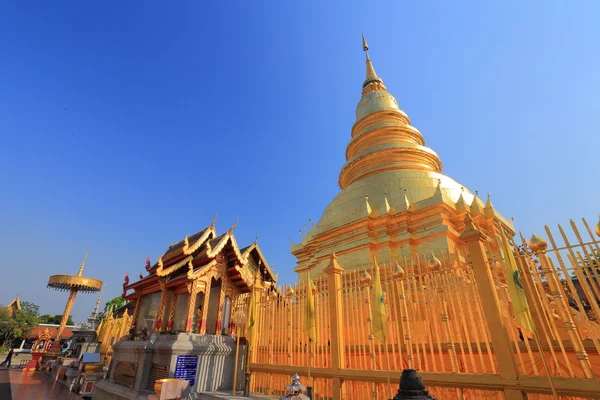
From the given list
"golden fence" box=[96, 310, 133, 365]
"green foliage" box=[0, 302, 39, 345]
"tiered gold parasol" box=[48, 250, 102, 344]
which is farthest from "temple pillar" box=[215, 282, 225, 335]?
"green foliage" box=[0, 302, 39, 345]

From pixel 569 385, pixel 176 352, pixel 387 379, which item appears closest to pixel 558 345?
pixel 569 385

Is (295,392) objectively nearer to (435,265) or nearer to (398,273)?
(398,273)

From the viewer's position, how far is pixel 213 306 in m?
8.73

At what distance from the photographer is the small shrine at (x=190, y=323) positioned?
23.7 ft

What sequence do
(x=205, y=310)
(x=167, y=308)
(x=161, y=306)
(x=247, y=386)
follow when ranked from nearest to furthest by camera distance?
(x=247, y=386) → (x=205, y=310) → (x=161, y=306) → (x=167, y=308)

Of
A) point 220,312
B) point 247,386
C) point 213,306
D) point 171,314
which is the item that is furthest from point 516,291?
point 171,314

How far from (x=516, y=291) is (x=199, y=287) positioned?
713 cm

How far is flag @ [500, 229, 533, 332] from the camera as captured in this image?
3535mm

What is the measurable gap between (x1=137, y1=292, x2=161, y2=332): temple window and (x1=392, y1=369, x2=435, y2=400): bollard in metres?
8.15

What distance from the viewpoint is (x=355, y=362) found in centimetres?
532

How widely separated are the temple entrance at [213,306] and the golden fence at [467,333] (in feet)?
5.85

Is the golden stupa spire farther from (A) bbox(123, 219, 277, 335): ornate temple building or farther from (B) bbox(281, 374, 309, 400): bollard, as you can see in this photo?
(B) bbox(281, 374, 309, 400): bollard

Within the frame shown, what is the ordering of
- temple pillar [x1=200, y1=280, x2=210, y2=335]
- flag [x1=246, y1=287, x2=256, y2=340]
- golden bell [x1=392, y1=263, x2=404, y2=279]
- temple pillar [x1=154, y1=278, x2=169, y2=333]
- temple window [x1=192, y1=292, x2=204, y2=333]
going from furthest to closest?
temple pillar [x1=154, y1=278, x2=169, y2=333] → temple window [x1=192, y1=292, x2=204, y2=333] → temple pillar [x1=200, y1=280, x2=210, y2=335] → flag [x1=246, y1=287, x2=256, y2=340] → golden bell [x1=392, y1=263, x2=404, y2=279]

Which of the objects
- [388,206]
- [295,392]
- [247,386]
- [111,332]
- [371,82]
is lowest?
[247,386]
